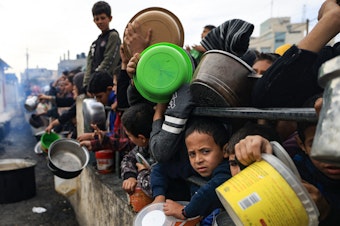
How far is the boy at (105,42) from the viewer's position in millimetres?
4770

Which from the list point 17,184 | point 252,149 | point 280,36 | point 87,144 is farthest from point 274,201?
point 280,36

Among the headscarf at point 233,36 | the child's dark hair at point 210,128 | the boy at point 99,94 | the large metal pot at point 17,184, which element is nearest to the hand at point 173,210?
the child's dark hair at point 210,128

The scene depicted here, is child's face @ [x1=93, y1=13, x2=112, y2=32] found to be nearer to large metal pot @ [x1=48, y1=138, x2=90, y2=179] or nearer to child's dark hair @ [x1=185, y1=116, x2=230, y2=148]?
large metal pot @ [x1=48, y1=138, x2=90, y2=179]

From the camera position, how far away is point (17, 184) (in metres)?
5.87

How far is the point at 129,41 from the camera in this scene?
7.34ft

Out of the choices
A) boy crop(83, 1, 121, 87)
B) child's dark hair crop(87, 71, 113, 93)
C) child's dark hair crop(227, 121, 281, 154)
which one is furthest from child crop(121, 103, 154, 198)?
boy crop(83, 1, 121, 87)

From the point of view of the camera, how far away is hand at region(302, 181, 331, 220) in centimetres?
113

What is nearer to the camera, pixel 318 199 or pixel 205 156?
pixel 318 199

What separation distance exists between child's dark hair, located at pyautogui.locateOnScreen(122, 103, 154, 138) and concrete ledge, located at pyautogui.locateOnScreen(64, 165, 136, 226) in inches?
26.4

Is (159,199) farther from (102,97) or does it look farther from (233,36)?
(102,97)

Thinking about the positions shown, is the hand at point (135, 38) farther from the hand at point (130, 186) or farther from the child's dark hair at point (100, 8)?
the child's dark hair at point (100, 8)

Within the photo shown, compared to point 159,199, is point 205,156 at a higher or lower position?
higher

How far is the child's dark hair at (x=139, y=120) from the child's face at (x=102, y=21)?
3045 mm

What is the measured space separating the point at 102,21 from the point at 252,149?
439cm
